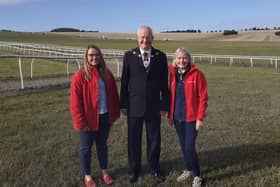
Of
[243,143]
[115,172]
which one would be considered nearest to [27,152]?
[115,172]

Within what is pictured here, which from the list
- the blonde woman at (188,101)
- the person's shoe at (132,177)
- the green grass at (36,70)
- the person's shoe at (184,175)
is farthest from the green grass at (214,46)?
the person's shoe at (132,177)

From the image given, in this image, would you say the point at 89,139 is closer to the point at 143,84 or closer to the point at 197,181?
the point at 143,84

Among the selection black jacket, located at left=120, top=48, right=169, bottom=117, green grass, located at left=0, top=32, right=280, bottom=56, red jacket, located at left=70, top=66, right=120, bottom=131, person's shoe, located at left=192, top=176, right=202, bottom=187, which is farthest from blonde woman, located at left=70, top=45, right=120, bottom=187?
green grass, located at left=0, top=32, right=280, bottom=56

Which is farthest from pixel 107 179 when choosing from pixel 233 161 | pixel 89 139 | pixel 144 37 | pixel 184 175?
pixel 233 161

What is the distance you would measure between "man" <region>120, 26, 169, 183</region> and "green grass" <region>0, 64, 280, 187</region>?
332 millimetres

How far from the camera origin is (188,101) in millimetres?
4516

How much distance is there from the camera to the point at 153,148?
15.7 ft

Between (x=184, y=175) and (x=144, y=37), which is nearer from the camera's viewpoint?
(x=144, y=37)

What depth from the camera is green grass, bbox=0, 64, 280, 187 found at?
4.81 metres

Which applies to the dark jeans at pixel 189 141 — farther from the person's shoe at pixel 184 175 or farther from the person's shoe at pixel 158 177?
the person's shoe at pixel 158 177

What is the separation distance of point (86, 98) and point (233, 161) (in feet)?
7.74

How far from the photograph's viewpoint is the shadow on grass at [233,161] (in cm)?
503

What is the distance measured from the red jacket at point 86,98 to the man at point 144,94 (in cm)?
24

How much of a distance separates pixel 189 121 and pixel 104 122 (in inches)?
39.3
